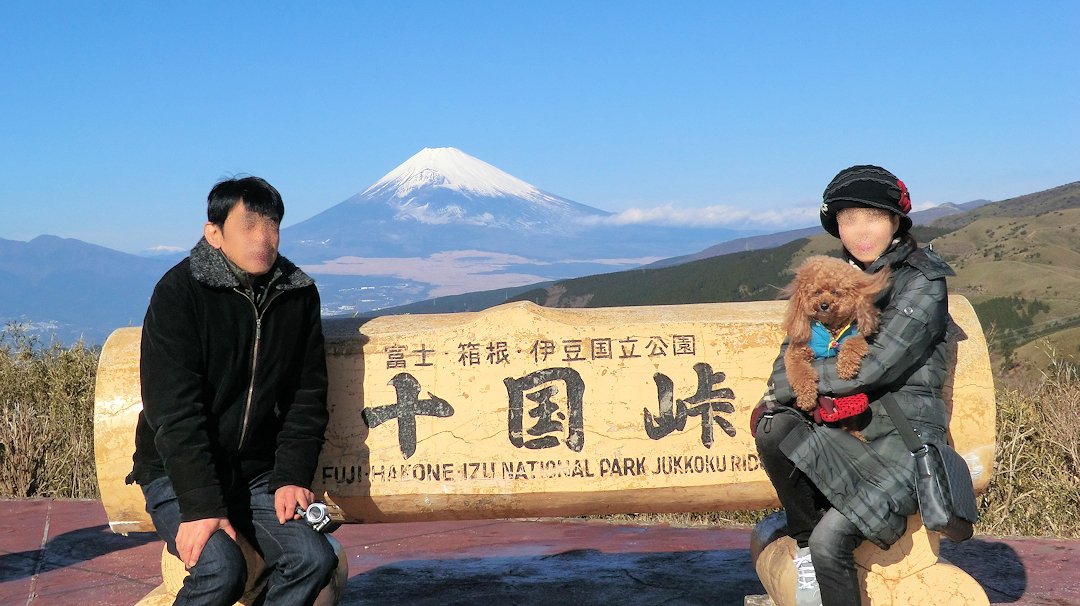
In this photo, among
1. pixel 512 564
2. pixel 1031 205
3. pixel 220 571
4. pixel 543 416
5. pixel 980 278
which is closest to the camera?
pixel 220 571

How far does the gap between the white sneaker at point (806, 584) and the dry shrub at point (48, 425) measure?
16.5ft

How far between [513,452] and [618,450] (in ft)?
1.26

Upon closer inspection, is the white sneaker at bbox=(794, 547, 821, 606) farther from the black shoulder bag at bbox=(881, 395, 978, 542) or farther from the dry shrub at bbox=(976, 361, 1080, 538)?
the dry shrub at bbox=(976, 361, 1080, 538)

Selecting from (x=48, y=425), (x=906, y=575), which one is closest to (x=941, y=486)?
(x=906, y=575)

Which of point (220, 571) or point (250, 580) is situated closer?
point (220, 571)

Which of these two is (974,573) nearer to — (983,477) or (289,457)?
(983,477)

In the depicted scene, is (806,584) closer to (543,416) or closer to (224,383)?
(543,416)

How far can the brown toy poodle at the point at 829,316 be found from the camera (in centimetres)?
252

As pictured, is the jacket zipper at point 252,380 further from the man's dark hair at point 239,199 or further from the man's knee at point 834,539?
the man's knee at point 834,539

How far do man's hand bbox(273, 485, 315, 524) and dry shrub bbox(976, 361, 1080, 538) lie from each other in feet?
12.9

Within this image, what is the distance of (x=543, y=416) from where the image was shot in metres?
3.04

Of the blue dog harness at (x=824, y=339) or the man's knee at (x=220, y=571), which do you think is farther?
the blue dog harness at (x=824, y=339)

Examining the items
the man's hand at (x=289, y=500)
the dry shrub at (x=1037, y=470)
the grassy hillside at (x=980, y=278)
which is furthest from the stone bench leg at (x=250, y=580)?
the grassy hillside at (x=980, y=278)

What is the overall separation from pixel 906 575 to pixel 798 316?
96 cm
